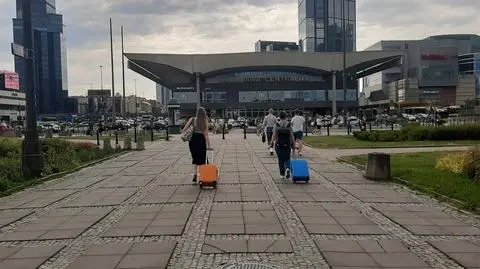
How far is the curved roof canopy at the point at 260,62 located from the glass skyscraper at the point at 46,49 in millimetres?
20509

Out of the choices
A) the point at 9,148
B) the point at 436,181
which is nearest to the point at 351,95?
the point at 9,148

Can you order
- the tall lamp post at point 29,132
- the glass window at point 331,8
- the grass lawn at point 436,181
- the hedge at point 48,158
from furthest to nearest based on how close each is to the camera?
1. the glass window at point 331,8
2. the tall lamp post at point 29,132
3. the hedge at point 48,158
4. the grass lawn at point 436,181

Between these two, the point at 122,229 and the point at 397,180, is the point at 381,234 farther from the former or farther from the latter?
the point at 397,180

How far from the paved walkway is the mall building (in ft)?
324

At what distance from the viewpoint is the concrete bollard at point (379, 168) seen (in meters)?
13.6

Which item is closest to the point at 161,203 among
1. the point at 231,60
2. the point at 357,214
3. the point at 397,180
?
the point at 357,214

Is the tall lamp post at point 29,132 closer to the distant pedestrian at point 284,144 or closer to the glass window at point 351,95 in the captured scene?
the distant pedestrian at point 284,144

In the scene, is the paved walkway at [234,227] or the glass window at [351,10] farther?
the glass window at [351,10]

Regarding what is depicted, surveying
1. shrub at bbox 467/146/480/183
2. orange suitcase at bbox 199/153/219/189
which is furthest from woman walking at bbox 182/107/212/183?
Result: shrub at bbox 467/146/480/183

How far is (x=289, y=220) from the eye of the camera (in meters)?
8.48

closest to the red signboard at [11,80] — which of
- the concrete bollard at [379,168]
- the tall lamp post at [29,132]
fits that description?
the tall lamp post at [29,132]

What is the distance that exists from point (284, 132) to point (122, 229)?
6518 mm

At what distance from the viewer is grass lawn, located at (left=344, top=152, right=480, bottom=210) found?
10.3 metres

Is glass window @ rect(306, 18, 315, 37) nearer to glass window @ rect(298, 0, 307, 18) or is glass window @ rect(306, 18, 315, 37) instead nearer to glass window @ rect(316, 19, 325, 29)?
glass window @ rect(316, 19, 325, 29)
